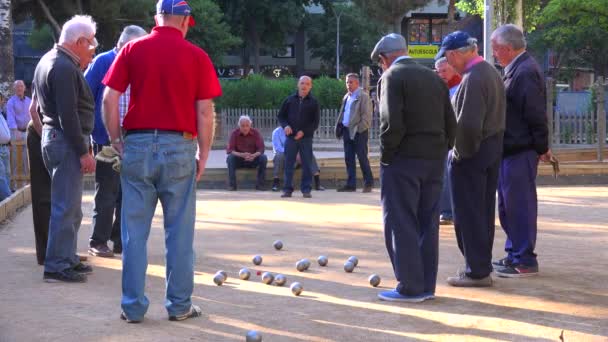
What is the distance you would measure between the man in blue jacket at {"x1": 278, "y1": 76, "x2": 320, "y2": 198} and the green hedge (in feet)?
65.9

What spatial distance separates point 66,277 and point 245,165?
9450mm

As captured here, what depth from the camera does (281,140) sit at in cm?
1684

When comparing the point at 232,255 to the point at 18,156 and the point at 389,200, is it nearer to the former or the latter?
the point at 389,200

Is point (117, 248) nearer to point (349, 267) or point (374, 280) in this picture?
point (349, 267)

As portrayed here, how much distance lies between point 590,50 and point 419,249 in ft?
160

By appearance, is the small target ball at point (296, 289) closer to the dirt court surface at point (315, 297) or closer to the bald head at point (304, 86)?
the dirt court surface at point (315, 297)

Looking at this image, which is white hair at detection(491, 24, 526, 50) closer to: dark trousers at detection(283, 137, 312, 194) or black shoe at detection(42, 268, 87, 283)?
black shoe at detection(42, 268, 87, 283)

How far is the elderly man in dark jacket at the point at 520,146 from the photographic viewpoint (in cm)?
773

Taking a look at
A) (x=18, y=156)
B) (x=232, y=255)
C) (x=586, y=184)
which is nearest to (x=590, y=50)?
(x=586, y=184)

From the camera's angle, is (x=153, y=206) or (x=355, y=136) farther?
(x=355, y=136)

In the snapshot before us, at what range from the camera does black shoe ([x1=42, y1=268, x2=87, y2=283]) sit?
750cm

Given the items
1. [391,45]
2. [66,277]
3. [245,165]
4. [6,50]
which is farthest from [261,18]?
[391,45]

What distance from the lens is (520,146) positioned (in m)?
7.80

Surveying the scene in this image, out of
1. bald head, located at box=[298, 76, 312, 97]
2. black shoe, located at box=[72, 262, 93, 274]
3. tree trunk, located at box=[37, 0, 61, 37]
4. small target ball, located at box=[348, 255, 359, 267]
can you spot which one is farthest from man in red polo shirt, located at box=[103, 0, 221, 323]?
tree trunk, located at box=[37, 0, 61, 37]
